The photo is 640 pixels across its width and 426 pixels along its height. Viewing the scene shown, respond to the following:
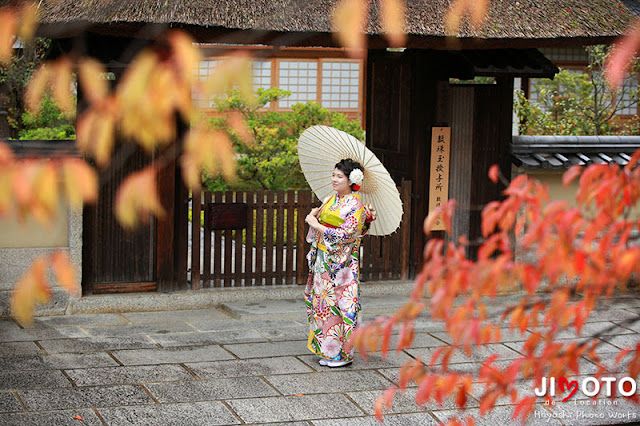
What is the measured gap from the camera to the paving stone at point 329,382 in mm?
6305

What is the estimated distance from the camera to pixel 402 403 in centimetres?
603

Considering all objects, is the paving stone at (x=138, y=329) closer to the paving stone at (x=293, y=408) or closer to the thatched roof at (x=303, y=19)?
the paving stone at (x=293, y=408)

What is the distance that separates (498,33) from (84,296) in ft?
16.0

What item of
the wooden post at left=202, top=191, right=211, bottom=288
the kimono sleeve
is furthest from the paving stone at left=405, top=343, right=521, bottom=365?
the wooden post at left=202, top=191, right=211, bottom=288

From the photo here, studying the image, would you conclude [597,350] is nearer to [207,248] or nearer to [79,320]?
[207,248]

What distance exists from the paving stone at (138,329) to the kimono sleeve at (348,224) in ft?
6.08

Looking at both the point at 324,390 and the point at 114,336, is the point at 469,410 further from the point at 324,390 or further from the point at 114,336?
the point at 114,336

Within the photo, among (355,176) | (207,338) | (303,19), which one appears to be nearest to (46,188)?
(355,176)

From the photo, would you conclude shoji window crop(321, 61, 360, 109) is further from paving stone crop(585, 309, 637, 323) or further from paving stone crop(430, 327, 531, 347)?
paving stone crop(430, 327, 531, 347)

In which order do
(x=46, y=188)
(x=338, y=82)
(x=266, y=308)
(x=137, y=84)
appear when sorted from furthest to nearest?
(x=338, y=82) → (x=266, y=308) → (x=137, y=84) → (x=46, y=188)

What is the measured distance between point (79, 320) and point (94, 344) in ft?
2.75

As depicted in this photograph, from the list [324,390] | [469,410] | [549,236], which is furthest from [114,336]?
[549,236]

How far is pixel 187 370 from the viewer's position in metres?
6.64

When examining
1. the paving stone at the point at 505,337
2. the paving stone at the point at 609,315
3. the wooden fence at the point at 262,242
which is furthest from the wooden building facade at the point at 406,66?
the paving stone at the point at 609,315
